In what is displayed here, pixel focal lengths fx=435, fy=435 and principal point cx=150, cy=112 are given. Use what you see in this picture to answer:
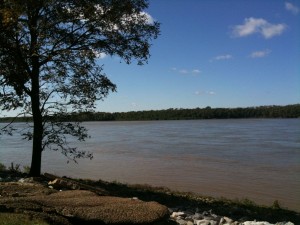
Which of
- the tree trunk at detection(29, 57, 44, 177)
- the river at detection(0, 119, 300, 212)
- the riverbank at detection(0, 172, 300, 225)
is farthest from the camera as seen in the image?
the river at detection(0, 119, 300, 212)

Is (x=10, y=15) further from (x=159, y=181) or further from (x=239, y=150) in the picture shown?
(x=239, y=150)

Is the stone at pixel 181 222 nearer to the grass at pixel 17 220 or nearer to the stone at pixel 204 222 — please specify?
the stone at pixel 204 222

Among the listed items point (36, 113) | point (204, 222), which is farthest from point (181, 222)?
point (36, 113)

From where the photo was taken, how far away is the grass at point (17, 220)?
633 cm

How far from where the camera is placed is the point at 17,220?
648 cm

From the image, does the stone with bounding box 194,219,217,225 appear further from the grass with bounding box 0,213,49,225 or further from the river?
the river

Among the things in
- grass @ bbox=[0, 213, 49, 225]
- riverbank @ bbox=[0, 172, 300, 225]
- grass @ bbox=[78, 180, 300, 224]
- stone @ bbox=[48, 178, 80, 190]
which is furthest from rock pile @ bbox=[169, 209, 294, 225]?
grass @ bbox=[0, 213, 49, 225]

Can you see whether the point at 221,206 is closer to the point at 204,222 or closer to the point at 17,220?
the point at 204,222

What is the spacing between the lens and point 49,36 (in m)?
13.5

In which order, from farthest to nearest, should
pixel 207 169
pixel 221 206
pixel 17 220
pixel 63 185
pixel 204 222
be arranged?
pixel 207 169 → pixel 221 206 → pixel 63 185 → pixel 204 222 → pixel 17 220

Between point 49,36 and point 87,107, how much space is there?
9.15 ft

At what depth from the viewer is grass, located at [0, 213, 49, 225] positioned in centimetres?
633


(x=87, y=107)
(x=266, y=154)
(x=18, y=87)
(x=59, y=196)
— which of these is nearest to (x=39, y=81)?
(x=18, y=87)

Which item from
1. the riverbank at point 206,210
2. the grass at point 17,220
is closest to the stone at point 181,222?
the riverbank at point 206,210
